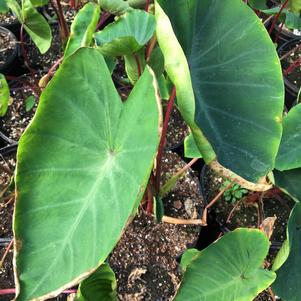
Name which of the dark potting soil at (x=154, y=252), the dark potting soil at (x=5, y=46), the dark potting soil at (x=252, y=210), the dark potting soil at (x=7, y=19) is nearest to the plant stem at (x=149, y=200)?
the dark potting soil at (x=154, y=252)

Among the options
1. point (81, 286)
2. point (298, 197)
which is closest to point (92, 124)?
point (81, 286)

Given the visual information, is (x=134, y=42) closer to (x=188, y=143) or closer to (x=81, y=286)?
(x=188, y=143)

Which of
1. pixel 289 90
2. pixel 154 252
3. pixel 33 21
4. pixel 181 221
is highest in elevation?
pixel 33 21

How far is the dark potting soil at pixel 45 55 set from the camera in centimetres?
196

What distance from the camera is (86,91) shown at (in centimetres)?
81

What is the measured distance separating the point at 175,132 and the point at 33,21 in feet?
2.10

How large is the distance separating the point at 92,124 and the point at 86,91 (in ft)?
0.20

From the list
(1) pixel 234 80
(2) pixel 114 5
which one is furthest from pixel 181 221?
(2) pixel 114 5

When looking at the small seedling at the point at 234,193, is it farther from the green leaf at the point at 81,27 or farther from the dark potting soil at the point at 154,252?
the green leaf at the point at 81,27

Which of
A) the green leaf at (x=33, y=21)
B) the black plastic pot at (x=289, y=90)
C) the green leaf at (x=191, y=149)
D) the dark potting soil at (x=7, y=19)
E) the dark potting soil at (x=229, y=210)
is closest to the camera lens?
the green leaf at (x=191, y=149)

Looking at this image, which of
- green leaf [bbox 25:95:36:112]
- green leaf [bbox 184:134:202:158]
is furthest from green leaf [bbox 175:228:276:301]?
green leaf [bbox 25:95:36:112]

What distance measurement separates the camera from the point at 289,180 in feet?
3.51

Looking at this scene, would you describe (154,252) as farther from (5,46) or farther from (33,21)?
(5,46)

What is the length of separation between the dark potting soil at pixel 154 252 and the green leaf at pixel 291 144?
1.45 ft
